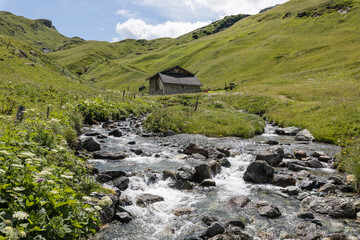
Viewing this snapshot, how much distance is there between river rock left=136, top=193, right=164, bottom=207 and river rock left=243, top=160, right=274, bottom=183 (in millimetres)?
5571

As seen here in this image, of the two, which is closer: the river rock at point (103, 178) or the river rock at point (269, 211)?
the river rock at point (269, 211)

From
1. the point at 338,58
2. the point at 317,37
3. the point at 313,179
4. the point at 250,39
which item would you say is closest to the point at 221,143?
the point at 313,179

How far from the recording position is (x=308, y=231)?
8117 mm

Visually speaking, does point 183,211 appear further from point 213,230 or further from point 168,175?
point 168,175

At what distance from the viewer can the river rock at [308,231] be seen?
25.6 feet

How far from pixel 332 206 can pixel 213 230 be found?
17.7 feet

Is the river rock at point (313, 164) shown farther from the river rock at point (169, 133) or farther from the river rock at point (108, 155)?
the river rock at point (169, 133)

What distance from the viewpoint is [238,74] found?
86.8 m

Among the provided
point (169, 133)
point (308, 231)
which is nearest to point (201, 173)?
point (308, 231)

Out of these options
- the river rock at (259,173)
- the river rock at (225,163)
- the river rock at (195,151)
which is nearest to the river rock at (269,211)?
the river rock at (259,173)

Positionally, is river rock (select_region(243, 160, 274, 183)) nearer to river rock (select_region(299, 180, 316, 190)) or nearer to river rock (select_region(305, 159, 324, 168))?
river rock (select_region(299, 180, 316, 190))

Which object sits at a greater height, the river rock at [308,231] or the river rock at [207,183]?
the river rock at [207,183]

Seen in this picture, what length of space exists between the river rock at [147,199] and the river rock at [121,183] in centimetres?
116

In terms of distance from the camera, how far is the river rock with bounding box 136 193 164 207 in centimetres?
984
